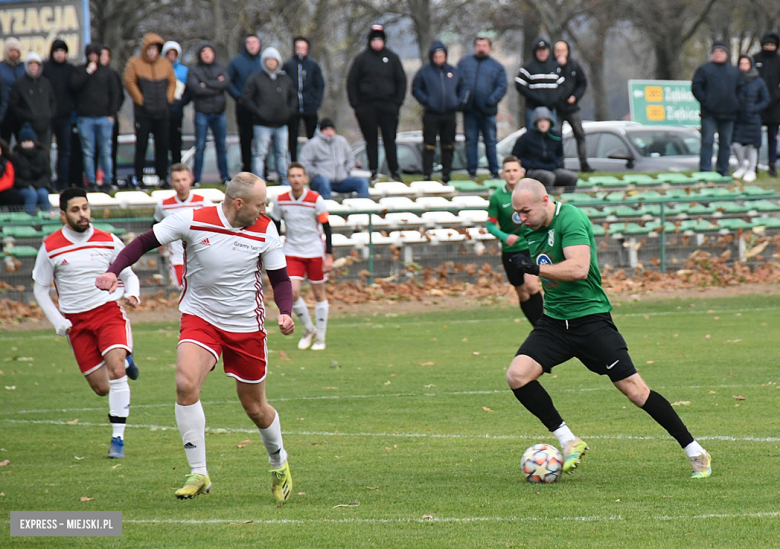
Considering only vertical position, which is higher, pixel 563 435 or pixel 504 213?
pixel 504 213

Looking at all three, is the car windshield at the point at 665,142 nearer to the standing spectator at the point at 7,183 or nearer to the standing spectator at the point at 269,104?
the standing spectator at the point at 269,104

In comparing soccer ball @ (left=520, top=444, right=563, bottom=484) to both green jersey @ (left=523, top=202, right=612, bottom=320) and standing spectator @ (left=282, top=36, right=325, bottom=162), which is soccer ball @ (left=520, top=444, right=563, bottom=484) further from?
standing spectator @ (left=282, top=36, right=325, bottom=162)

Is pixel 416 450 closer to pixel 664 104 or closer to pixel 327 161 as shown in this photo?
pixel 327 161

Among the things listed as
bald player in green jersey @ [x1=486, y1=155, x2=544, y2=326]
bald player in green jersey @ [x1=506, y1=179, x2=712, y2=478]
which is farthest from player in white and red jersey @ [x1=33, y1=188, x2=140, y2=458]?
bald player in green jersey @ [x1=486, y1=155, x2=544, y2=326]

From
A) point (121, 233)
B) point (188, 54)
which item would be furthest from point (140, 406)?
point (188, 54)

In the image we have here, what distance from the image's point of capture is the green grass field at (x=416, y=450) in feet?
19.1

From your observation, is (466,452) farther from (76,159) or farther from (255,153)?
(76,159)

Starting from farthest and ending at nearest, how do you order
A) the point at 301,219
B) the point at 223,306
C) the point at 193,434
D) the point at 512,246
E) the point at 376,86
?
the point at 376,86 → the point at 301,219 → the point at 512,246 → the point at 223,306 → the point at 193,434

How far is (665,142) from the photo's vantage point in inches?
920

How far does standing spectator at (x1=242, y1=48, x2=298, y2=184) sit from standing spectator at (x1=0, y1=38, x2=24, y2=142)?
3849mm

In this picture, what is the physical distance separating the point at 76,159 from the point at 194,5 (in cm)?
2063

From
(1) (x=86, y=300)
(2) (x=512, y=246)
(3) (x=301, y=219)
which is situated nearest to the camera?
(1) (x=86, y=300)

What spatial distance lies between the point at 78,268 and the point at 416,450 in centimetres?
320

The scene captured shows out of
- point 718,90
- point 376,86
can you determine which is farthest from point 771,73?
point 376,86
